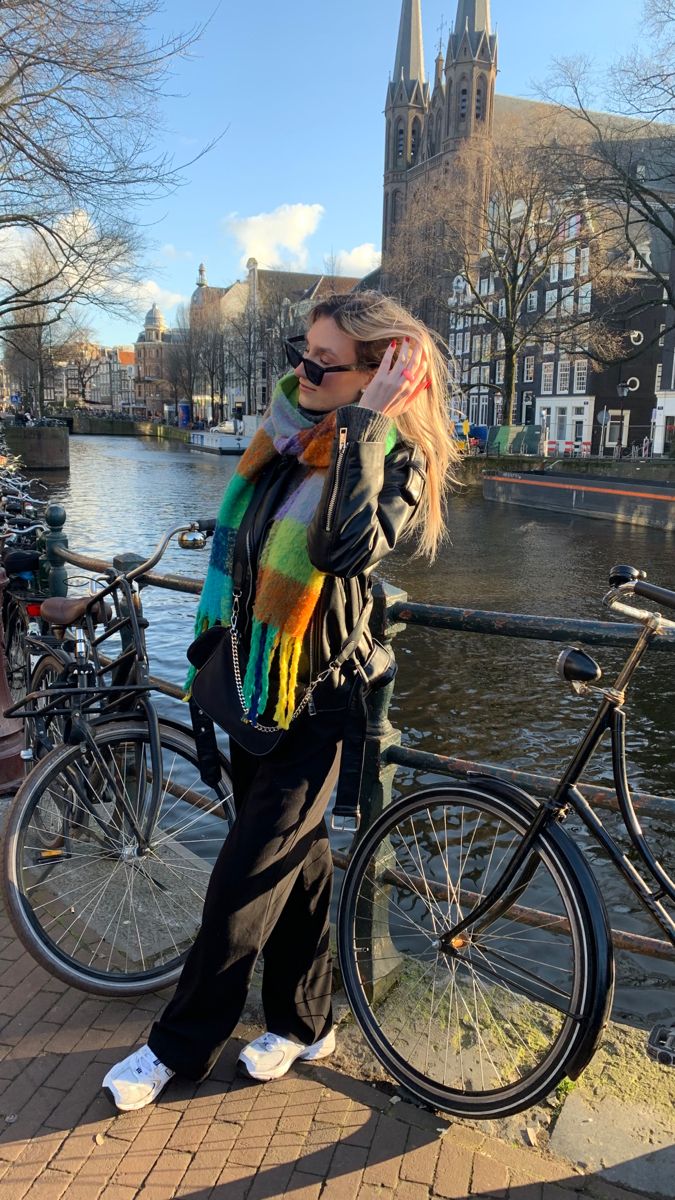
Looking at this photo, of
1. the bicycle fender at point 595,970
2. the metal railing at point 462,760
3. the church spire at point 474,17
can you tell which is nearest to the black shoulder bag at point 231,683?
the metal railing at point 462,760

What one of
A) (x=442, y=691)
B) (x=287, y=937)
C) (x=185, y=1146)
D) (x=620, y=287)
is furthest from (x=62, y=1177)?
(x=620, y=287)

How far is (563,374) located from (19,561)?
2160 inches

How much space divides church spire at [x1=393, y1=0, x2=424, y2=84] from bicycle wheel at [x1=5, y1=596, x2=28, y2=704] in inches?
3491

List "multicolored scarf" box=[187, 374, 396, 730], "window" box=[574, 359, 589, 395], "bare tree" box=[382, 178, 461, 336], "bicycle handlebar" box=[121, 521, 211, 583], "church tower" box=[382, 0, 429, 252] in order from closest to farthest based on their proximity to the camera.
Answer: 1. "multicolored scarf" box=[187, 374, 396, 730]
2. "bicycle handlebar" box=[121, 521, 211, 583]
3. "bare tree" box=[382, 178, 461, 336]
4. "window" box=[574, 359, 589, 395]
5. "church tower" box=[382, 0, 429, 252]

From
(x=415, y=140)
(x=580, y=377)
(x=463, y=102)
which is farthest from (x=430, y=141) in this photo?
(x=580, y=377)

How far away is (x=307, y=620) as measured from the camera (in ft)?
6.40

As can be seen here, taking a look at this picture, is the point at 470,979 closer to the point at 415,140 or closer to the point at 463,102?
the point at 463,102

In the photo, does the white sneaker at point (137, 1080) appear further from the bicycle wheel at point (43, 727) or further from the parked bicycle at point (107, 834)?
the bicycle wheel at point (43, 727)

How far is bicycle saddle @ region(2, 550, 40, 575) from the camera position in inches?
197

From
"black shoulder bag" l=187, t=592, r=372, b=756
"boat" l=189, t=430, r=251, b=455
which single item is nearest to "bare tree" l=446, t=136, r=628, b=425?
"boat" l=189, t=430, r=251, b=455

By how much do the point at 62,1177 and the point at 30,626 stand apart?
13.2 feet

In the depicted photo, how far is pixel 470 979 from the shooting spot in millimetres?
2326

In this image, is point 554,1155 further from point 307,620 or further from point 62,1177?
point 307,620

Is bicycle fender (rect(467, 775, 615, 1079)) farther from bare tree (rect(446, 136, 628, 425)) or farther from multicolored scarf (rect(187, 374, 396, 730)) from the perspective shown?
bare tree (rect(446, 136, 628, 425))
